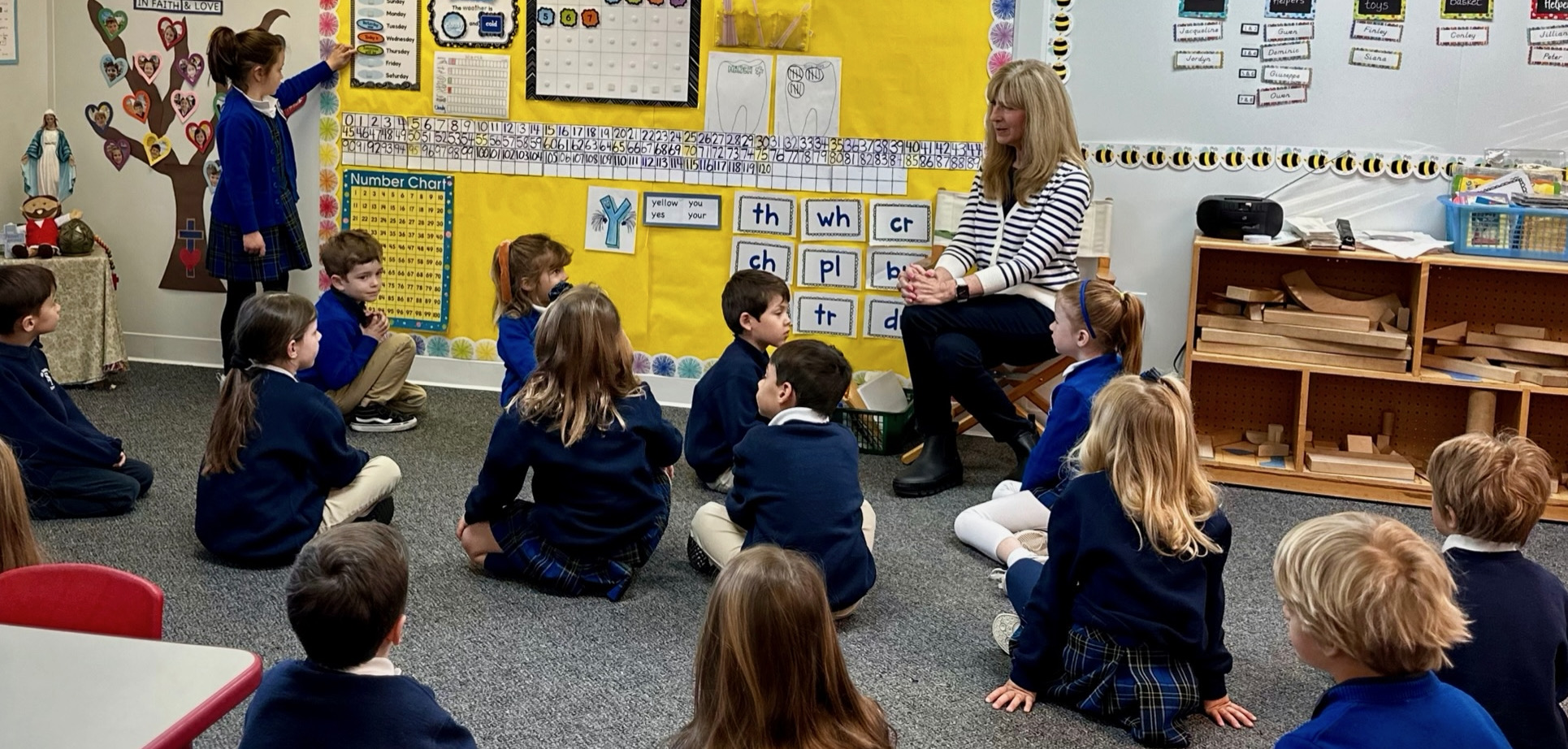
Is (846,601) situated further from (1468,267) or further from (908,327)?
(1468,267)

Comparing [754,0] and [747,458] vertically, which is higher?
[754,0]

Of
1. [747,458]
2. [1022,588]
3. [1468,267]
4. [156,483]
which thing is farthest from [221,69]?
[1468,267]

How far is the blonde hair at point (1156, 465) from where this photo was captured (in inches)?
109

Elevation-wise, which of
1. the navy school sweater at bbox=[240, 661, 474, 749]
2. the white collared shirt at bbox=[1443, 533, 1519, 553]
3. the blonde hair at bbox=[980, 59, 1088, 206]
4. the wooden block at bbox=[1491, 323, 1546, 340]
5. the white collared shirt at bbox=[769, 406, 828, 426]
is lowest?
the navy school sweater at bbox=[240, 661, 474, 749]

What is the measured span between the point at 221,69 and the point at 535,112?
1156 millimetres

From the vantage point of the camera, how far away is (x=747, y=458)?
3299mm

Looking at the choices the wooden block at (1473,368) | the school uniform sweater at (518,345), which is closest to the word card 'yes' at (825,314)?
the school uniform sweater at (518,345)

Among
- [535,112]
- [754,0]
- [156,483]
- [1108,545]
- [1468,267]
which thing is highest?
[754,0]

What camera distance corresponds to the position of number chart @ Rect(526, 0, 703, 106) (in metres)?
5.45

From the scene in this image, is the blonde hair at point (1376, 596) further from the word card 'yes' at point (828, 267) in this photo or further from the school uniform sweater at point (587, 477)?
the word card 'yes' at point (828, 267)

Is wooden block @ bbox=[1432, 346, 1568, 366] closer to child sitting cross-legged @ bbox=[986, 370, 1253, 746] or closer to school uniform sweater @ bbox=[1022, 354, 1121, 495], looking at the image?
school uniform sweater @ bbox=[1022, 354, 1121, 495]

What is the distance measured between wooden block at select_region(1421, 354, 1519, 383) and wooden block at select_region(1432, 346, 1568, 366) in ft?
0.09

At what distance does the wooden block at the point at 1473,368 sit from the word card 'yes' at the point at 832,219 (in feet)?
6.73

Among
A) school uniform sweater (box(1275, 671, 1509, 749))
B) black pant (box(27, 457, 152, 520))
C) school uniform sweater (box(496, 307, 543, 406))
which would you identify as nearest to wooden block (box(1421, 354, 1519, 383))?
school uniform sweater (box(496, 307, 543, 406))
